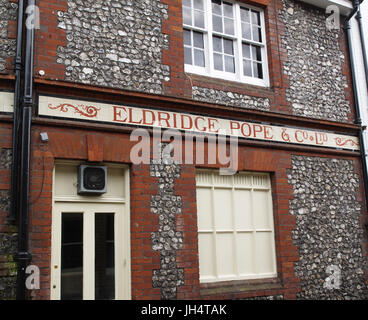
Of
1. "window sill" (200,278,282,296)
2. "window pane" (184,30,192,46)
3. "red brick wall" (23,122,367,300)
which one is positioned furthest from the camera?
"window pane" (184,30,192,46)

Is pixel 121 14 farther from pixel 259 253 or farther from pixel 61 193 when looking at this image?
pixel 259 253

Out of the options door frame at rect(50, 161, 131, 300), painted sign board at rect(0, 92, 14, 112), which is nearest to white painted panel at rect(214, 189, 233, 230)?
door frame at rect(50, 161, 131, 300)

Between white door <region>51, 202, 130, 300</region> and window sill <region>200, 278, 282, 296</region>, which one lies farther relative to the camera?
window sill <region>200, 278, 282, 296</region>

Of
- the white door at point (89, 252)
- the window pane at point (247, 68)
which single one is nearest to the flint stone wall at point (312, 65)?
the window pane at point (247, 68)

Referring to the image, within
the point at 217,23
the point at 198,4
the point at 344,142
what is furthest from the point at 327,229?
the point at 198,4

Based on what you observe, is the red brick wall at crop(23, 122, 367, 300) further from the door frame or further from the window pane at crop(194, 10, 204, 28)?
the window pane at crop(194, 10, 204, 28)

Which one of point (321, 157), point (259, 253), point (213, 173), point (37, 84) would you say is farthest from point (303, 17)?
point (37, 84)

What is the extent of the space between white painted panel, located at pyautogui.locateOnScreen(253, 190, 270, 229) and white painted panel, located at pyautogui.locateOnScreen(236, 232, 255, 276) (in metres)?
0.31

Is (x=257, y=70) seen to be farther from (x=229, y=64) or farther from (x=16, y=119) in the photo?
(x=16, y=119)

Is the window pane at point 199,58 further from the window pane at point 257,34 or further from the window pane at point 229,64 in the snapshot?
the window pane at point 257,34

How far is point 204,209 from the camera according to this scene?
7.38 m

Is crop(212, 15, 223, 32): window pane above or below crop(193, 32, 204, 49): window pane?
above

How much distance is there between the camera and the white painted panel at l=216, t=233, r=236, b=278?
734 cm

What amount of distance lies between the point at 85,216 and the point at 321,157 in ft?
16.2
